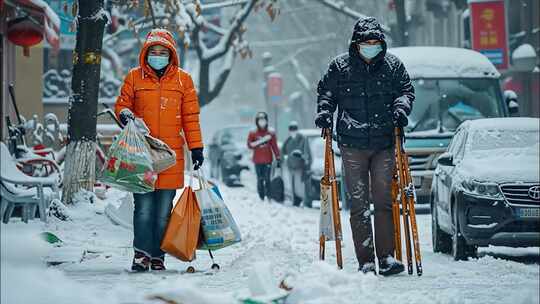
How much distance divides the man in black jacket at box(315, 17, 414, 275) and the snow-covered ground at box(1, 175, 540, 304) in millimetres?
400

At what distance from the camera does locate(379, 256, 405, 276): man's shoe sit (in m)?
9.14

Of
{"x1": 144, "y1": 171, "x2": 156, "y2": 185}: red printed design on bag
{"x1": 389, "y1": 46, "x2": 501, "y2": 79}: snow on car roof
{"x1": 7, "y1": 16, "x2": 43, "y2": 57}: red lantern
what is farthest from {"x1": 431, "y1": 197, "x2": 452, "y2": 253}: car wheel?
{"x1": 7, "y1": 16, "x2": 43, "y2": 57}: red lantern

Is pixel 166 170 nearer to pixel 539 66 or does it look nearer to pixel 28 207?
pixel 28 207

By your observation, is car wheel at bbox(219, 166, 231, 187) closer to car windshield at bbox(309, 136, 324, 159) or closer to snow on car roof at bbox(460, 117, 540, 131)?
car windshield at bbox(309, 136, 324, 159)

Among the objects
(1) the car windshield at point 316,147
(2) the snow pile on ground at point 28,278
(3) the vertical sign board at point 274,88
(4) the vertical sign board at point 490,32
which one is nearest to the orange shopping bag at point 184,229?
(2) the snow pile on ground at point 28,278

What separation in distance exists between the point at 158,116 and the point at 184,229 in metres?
0.93

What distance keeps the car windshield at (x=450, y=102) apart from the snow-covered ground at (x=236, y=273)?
229 cm

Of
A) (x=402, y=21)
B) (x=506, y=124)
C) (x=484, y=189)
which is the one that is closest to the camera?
(x=484, y=189)

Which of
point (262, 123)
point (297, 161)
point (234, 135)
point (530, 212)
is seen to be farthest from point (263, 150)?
point (234, 135)

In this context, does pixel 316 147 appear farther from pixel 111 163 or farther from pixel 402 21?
pixel 111 163

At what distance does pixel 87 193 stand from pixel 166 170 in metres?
4.47

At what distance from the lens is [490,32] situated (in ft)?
98.5

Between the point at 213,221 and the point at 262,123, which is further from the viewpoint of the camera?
the point at 262,123

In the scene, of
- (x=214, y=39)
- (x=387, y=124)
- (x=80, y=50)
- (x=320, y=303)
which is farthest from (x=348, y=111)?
(x=214, y=39)
